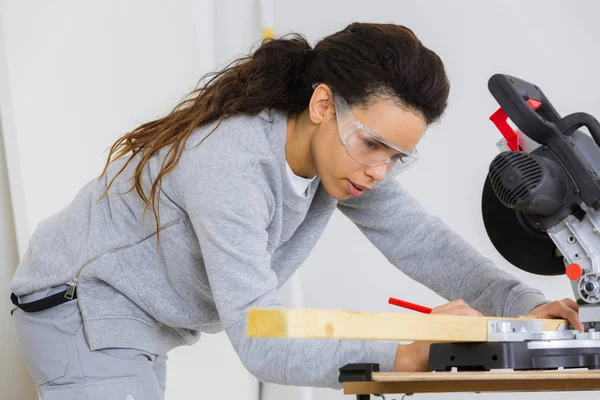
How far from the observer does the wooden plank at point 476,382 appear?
1.02 meters

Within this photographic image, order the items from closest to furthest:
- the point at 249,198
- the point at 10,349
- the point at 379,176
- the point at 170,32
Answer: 1. the point at 249,198
2. the point at 379,176
3. the point at 10,349
4. the point at 170,32

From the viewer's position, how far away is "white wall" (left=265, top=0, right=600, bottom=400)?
267 cm

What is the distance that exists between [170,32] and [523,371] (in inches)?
84.0

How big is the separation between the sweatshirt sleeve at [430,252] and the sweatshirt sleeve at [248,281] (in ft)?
1.57

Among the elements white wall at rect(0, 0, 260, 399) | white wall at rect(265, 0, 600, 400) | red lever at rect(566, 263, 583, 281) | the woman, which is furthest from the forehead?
white wall at rect(265, 0, 600, 400)

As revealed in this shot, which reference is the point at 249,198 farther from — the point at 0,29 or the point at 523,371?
the point at 0,29

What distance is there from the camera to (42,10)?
94.7 inches

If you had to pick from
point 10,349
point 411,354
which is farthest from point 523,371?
point 10,349

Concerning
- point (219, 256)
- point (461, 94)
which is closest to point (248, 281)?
point (219, 256)

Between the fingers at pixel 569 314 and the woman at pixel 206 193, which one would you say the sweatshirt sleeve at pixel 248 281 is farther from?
the fingers at pixel 569 314

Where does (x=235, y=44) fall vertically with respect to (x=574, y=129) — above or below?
above

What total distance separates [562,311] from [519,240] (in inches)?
A: 5.4

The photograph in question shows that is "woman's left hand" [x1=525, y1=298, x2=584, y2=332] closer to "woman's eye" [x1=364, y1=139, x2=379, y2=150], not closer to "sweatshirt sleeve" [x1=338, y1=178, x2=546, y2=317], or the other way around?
"sweatshirt sleeve" [x1=338, y1=178, x2=546, y2=317]

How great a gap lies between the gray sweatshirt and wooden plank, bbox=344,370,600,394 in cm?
8
